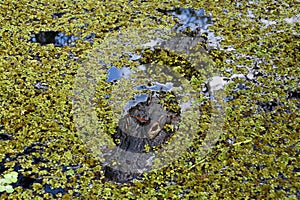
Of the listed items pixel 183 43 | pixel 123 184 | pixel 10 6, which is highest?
pixel 10 6

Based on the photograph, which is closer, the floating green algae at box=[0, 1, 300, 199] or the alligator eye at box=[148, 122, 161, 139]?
the floating green algae at box=[0, 1, 300, 199]

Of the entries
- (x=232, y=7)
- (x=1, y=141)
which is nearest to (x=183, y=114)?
(x=1, y=141)

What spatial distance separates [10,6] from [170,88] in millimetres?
1545

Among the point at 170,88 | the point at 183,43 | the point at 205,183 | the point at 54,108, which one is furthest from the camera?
the point at 183,43

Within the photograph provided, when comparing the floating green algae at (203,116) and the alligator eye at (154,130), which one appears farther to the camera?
the alligator eye at (154,130)

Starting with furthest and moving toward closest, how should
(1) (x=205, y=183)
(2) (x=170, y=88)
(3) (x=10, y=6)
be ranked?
1. (3) (x=10, y=6)
2. (2) (x=170, y=88)
3. (1) (x=205, y=183)

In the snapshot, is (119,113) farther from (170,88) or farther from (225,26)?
(225,26)

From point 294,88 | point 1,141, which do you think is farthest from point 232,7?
point 1,141

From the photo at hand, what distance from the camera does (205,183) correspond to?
6.06 feet

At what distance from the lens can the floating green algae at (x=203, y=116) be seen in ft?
6.06

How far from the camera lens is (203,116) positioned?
2.23 m

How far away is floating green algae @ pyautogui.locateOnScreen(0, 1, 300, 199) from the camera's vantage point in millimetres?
1847

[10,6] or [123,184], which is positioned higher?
[10,6]

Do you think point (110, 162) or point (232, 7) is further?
point (232, 7)
